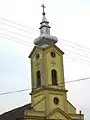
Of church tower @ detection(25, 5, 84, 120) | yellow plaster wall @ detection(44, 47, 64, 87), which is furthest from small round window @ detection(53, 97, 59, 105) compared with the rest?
yellow plaster wall @ detection(44, 47, 64, 87)

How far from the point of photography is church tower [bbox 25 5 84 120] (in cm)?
4766

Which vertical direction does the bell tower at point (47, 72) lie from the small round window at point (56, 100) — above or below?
above

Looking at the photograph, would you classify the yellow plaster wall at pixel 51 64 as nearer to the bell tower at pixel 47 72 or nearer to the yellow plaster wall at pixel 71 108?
the bell tower at pixel 47 72

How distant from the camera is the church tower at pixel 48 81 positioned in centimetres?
4766

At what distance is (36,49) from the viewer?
50875mm

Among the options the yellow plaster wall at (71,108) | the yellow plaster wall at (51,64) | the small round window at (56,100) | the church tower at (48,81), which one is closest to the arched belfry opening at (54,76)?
the church tower at (48,81)

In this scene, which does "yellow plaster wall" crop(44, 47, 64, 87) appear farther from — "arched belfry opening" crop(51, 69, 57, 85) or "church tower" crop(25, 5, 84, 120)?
"arched belfry opening" crop(51, 69, 57, 85)

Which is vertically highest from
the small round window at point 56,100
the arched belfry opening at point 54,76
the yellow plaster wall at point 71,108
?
the arched belfry opening at point 54,76

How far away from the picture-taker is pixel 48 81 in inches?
1924

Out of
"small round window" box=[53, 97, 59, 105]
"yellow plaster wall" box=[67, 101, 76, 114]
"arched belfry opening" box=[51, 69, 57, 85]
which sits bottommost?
"yellow plaster wall" box=[67, 101, 76, 114]

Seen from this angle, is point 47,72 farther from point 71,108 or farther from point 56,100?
point 71,108

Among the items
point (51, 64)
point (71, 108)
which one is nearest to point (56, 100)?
point (71, 108)

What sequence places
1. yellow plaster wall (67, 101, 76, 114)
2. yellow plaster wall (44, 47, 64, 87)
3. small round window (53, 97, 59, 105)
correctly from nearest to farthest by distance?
small round window (53, 97, 59, 105)
yellow plaster wall (44, 47, 64, 87)
yellow plaster wall (67, 101, 76, 114)

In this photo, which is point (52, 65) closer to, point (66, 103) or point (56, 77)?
point (56, 77)
